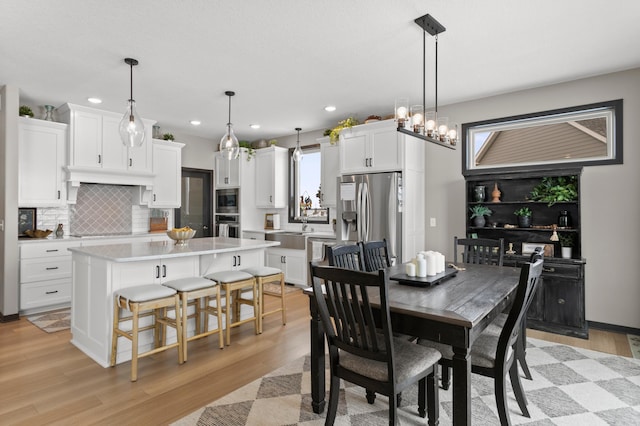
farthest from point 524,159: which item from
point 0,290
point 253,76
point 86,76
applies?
point 0,290

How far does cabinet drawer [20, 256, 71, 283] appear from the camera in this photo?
4.31 meters

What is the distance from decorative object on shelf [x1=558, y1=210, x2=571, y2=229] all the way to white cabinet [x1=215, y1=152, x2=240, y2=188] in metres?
4.99

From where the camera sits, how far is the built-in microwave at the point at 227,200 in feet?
22.3

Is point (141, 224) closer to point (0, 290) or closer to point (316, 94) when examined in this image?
point (0, 290)

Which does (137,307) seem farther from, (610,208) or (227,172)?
(610,208)

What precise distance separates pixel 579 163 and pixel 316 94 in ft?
10.1

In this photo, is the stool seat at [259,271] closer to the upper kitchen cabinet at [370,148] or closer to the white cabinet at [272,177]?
the upper kitchen cabinet at [370,148]

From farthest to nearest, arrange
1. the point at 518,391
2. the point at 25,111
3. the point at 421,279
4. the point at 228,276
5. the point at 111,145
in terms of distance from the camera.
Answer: the point at 111,145 < the point at 25,111 < the point at 228,276 < the point at 421,279 < the point at 518,391

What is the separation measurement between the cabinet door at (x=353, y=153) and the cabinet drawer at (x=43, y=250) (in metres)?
3.71

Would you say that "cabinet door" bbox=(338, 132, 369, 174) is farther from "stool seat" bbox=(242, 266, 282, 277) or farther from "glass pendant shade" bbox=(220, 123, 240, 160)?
"stool seat" bbox=(242, 266, 282, 277)

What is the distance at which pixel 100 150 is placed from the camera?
503 centimetres

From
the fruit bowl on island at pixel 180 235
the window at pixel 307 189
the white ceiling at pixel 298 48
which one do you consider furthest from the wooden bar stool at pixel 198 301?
the window at pixel 307 189

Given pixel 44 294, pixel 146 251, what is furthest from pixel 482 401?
pixel 44 294

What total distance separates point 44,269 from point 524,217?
5755mm
